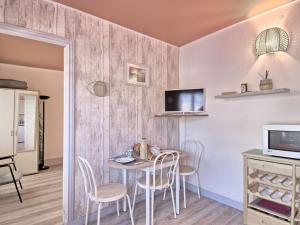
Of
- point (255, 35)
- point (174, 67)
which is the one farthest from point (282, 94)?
point (174, 67)

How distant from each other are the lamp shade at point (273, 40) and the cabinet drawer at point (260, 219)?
1.87 m

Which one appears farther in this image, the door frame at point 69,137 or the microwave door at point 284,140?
the door frame at point 69,137

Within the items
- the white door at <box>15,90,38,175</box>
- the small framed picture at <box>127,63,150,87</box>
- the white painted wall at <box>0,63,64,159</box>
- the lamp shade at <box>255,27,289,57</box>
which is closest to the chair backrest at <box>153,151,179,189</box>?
the small framed picture at <box>127,63,150,87</box>

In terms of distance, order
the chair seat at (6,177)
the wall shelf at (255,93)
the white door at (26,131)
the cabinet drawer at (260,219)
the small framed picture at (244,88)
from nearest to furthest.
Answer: the cabinet drawer at (260,219), the wall shelf at (255,93), the small framed picture at (244,88), the chair seat at (6,177), the white door at (26,131)

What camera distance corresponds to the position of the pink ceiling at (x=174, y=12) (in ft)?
7.11

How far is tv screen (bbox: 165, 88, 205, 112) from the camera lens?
120 inches

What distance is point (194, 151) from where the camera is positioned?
3.30 meters

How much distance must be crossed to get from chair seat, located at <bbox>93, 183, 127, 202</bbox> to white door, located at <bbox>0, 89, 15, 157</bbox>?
2.83m

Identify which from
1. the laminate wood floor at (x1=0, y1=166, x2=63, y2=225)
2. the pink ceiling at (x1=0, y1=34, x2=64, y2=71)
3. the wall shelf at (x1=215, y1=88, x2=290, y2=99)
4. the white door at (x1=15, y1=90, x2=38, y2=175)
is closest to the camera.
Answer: the wall shelf at (x1=215, y1=88, x2=290, y2=99)

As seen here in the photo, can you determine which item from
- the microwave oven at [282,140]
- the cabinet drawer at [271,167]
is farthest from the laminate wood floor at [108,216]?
the microwave oven at [282,140]

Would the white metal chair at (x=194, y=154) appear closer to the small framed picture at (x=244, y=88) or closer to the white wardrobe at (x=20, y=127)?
the small framed picture at (x=244, y=88)

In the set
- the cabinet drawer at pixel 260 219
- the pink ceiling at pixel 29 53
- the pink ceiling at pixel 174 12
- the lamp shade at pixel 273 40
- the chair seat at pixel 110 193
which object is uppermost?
the pink ceiling at pixel 174 12

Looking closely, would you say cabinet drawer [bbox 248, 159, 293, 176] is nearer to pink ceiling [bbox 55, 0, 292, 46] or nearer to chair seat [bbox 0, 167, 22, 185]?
pink ceiling [bbox 55, 0, 292, 46]

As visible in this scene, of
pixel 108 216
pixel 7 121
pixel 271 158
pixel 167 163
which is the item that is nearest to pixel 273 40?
pixel 271 158
